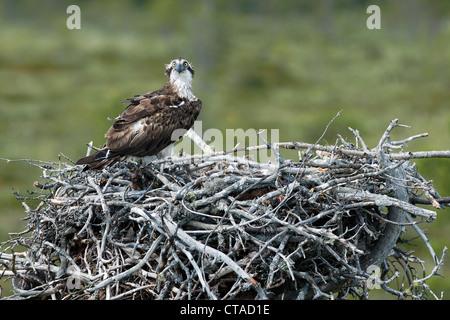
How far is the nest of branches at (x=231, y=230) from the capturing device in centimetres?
496

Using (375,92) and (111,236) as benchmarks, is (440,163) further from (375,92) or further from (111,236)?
(375,92)

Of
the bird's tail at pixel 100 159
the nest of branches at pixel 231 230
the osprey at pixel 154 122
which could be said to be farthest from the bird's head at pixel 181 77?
the nest of branches at pixel 231 230

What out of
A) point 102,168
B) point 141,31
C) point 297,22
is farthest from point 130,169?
point 297,22

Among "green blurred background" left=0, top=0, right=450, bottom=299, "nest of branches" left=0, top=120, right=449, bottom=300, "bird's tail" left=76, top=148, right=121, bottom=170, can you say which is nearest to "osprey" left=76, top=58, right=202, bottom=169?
"bird's tail" left=76, top=148, right=121, bottom=170

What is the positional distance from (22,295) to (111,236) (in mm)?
943

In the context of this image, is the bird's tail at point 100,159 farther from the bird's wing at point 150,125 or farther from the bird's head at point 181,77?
the bird's head at point 181,77

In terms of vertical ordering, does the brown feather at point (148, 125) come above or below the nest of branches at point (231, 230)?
above

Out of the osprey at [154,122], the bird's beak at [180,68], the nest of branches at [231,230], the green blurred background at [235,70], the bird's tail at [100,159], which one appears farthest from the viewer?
the green blurred background at [235,70]

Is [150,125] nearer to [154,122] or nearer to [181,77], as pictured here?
[154,122]

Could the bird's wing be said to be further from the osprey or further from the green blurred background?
the green blurred background

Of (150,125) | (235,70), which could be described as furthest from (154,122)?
(235,70)

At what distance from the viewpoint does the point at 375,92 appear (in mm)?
32656

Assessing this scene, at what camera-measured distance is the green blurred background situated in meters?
27.0

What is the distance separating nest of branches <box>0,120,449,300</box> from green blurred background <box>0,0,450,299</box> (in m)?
14.4
